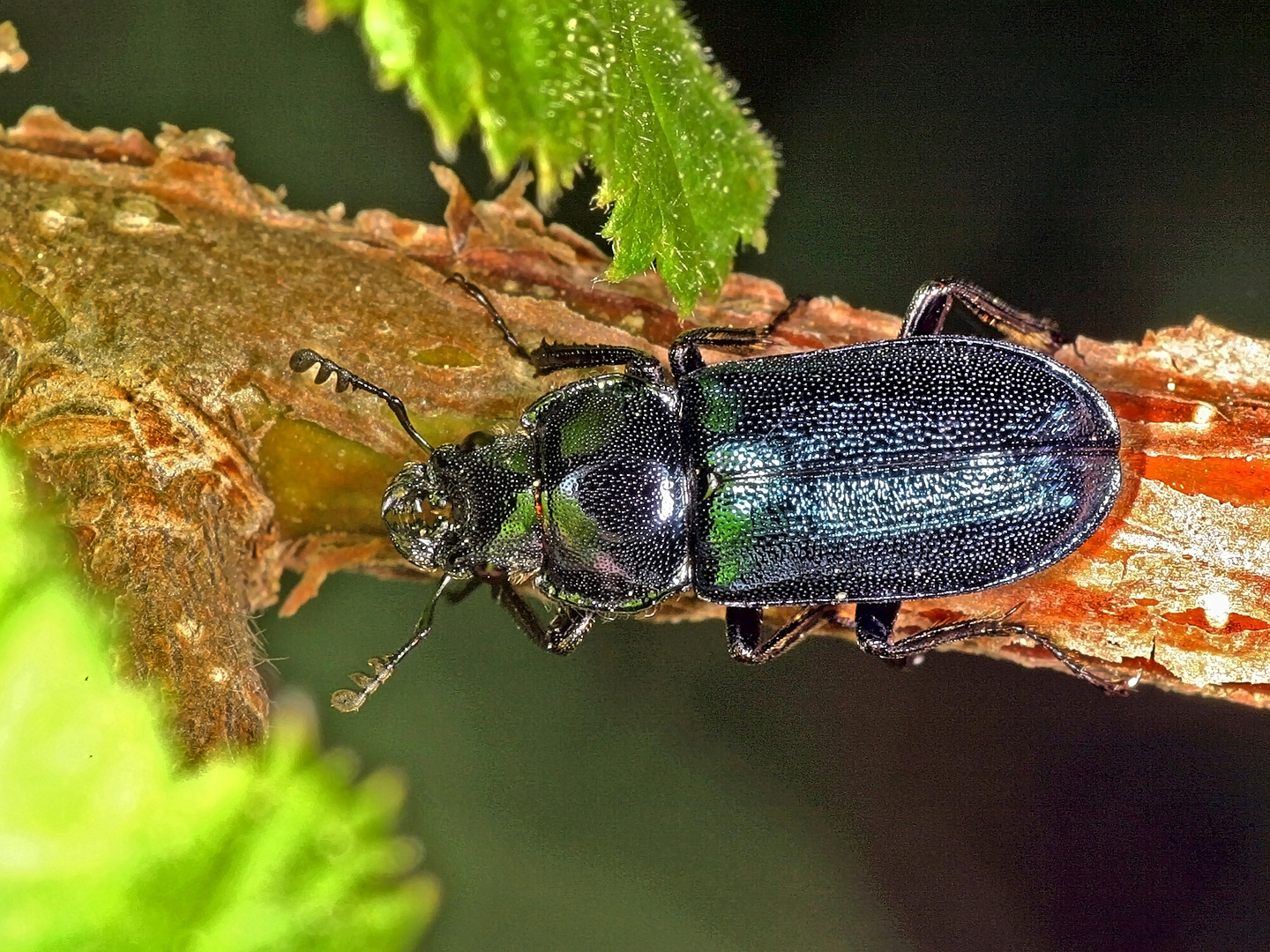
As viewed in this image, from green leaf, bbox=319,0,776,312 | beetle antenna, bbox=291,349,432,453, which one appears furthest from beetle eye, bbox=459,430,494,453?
green leaf, bbox=319,0,776,312

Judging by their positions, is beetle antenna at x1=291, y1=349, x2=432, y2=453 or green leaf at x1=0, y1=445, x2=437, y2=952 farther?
beetle antenna at x1=291, y1=349, x2=432, y2=453

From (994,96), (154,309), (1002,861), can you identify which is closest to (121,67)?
(154,309)

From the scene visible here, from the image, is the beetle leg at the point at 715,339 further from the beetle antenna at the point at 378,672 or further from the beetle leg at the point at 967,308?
the beetle antenna at the point at 378,672

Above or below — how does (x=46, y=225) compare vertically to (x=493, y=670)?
above

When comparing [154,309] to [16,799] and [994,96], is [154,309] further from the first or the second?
[994,96]

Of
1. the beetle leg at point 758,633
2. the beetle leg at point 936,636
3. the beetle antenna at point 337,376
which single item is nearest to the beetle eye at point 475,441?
the beetle antenna at point 337,376

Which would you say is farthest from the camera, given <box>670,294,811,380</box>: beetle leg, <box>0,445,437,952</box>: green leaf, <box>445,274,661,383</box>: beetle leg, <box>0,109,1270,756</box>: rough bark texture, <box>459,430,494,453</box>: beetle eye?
<box>670,294,811,380</box>: beetle leg

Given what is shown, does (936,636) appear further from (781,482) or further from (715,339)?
→ (715,339)

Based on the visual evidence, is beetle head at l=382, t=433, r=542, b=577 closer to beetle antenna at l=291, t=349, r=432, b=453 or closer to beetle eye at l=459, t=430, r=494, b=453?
beetle eye at l=459, t=430, r=494, b=453
